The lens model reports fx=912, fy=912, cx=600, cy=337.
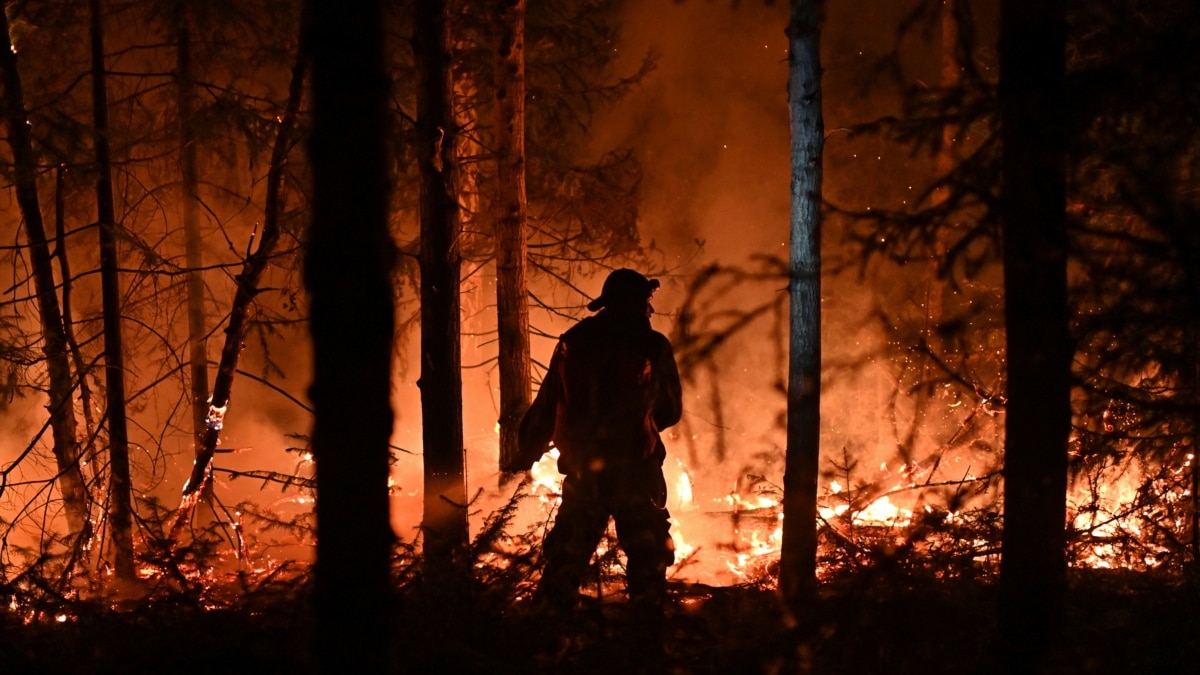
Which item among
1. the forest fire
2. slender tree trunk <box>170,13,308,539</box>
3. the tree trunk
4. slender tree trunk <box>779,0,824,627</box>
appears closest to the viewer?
the forest fire

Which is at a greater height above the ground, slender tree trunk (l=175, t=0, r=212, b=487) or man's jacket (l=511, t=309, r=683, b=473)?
slender tree trunk (l=175, t=0, r=212, b=487)

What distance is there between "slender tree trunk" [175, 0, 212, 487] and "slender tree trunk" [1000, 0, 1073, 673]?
706 centimetres

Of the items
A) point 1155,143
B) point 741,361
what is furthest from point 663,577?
point 741,361

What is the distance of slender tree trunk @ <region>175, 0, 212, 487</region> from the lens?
9802 mm

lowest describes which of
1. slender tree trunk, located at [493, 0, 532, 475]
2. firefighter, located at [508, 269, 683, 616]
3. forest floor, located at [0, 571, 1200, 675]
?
forest floor, located at [0, 571, 1200, 675]

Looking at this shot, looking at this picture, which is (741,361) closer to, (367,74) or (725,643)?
(725,643)

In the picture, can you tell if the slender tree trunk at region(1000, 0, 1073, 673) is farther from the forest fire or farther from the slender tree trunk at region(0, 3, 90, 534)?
the slender tree trunk at region(0, 3, 90, 534)

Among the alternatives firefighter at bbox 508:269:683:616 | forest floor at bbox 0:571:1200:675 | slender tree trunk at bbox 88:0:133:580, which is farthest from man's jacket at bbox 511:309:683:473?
slender tree trunk at bbox 88:0:133:580

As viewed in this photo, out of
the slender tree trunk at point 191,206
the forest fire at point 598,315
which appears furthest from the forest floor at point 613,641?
the slender tree trunk at point 191,206

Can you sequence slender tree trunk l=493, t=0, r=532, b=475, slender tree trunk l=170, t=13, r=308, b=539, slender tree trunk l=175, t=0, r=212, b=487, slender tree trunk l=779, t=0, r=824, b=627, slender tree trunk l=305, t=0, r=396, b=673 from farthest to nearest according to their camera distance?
1. slender tree trunk l=493, t=0, r=532, b=475
2. slender tree trunk l=175, t=0, r=212, b=487
3. slender tree trunk l=170, t=13, r=308, b=539
4. slender tree trunk l=779, t=0, r=824, b=627
5. slender tree trunk l=305, t=0, r=396, b=673

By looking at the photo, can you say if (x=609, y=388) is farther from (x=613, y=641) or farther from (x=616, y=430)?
(x=613, y=641)

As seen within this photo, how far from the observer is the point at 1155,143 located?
550cm

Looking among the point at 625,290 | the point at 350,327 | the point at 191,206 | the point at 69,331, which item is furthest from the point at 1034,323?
the point at 191,206

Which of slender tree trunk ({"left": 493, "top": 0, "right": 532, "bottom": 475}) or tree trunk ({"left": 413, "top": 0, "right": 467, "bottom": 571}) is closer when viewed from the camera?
tree trunk ({"left": 413, "top": 0, "right": 467, "bottom": 571})
